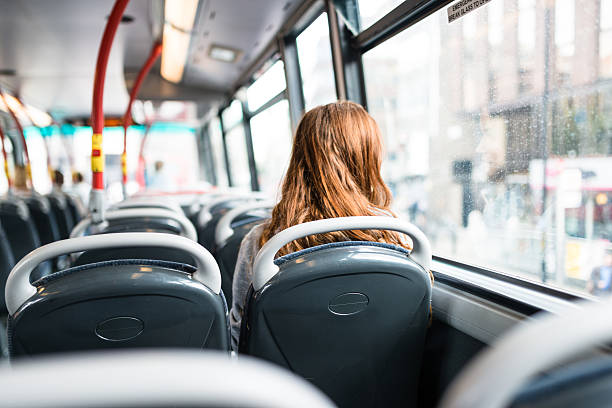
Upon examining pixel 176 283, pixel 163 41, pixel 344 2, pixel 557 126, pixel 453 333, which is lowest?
pixel 453 333

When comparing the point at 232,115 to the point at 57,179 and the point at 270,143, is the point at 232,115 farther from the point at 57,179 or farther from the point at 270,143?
the point at 57,179

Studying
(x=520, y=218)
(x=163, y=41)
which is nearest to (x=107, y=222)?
(x=520, y=218)

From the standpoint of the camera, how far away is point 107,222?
2166 millimetres

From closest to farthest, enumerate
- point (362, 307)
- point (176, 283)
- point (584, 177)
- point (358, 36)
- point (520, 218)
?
point (176, 283) < point (362, 307) < point (584, 177) < point (520, 218) < point (358, 36)

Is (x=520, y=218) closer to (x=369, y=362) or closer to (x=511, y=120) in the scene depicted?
(x=511, y=120)

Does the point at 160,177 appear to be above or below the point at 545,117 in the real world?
below

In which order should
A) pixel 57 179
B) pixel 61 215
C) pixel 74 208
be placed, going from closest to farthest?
pixel 61 215, pixel 74 208, pixel 57 179

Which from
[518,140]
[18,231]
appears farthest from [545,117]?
[18,231]

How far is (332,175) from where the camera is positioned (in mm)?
1314

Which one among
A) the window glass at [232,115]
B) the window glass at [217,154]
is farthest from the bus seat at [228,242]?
the window glass at [217,154]

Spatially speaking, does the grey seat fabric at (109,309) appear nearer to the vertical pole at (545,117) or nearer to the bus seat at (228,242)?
the bus seat at (228,242)

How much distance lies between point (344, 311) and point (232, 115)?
7017 millimetres

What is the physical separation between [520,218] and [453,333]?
0.57 m

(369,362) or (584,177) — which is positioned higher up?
(584,177)
